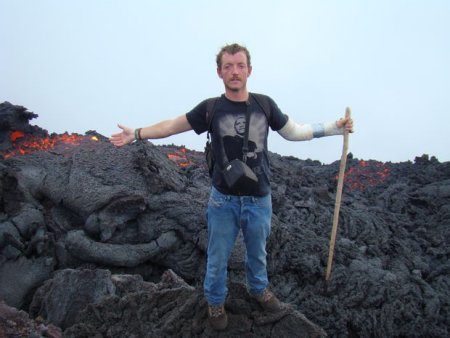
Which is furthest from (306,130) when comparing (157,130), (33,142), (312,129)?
(33,142)

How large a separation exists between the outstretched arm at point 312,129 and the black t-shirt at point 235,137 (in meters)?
0.40

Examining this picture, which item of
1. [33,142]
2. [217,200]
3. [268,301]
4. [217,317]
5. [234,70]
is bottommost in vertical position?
[217,317]

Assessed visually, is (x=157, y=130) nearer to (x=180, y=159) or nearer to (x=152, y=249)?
(x=152, y=249)

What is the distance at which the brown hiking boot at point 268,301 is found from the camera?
5218 millimetres

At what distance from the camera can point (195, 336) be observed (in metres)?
5.25

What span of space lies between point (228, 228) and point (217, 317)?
1.15m

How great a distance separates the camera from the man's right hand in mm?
5152

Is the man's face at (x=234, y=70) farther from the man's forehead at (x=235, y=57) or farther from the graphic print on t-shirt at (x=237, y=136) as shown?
the graphic print on t-shirt at (x=237, y=136)

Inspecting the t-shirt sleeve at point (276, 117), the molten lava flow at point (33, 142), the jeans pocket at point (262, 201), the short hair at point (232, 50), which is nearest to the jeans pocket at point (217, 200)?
the jeans pocket at point (262, 201)

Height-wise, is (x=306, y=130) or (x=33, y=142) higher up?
(x=306, y=130)

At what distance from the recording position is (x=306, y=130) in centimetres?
527

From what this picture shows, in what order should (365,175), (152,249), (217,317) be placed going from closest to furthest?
(217,317), (152,249), (365,175)

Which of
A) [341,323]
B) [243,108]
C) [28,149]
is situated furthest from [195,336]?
[28,149]

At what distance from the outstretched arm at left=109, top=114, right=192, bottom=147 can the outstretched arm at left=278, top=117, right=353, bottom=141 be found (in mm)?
1203
